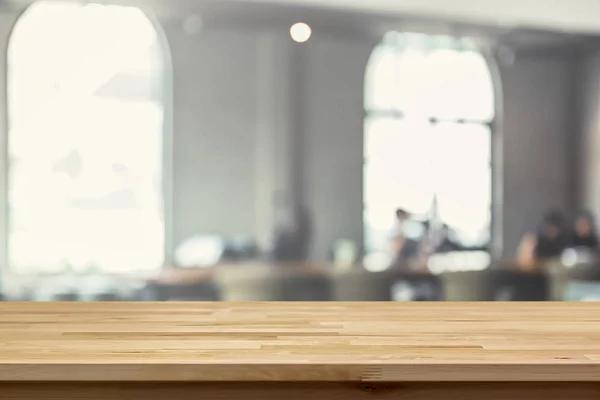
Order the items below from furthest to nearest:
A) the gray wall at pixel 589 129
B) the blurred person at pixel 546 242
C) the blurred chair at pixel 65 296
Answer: the gray wall at pixel 589 129 → the blurred person at pixel 546 242 → the blurred chair at pixel 65 296

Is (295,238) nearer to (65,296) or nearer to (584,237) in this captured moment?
(65,296)

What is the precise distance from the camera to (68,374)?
54 centimetres

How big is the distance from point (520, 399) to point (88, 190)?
233 inches

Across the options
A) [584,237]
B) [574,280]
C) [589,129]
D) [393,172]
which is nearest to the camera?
[574,280]

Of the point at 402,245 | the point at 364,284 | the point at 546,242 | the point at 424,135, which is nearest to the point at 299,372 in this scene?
the point at 364,284

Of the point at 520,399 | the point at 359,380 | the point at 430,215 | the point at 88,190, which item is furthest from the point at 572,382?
the point at 430,215

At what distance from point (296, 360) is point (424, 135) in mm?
6442

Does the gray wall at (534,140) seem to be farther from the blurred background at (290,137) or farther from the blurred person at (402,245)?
the blurred person at (402,245)

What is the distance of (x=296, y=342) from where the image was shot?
64 cm

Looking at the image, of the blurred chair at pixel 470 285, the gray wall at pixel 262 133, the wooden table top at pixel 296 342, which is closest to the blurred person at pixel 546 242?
→ the blurred chair at pixel 470 285

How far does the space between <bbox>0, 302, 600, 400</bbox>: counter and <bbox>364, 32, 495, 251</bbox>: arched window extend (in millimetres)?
6055

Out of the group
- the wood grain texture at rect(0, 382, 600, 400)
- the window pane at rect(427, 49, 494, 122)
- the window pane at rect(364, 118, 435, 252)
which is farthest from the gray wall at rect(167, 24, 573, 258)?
the wood grain texture at rect(0, 382, 600, 400)

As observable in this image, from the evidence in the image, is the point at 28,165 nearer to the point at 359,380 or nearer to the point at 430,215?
the point at 430,215

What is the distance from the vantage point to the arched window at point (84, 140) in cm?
593
